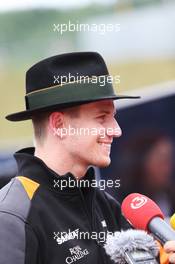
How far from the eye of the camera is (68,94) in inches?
121

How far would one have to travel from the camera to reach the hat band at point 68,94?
10.1 feet

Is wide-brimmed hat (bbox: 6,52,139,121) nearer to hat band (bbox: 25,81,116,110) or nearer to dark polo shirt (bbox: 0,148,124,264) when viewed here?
hat band (bbox: 25,81,116,110)

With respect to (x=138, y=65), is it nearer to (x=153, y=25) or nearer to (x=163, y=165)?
(x=153, y=25)

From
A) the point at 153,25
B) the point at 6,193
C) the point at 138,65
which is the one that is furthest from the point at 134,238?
the point at 138,65

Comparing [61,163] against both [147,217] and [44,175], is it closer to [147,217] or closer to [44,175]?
[44,175]

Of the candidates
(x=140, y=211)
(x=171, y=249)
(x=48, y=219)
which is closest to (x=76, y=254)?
(x=48, y=219)

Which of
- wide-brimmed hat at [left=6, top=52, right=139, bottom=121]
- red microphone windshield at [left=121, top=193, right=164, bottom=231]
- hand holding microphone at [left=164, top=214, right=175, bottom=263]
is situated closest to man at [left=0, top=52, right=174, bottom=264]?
wide-brimmed hat at [left=6, top=52, right=139, bottom=121]

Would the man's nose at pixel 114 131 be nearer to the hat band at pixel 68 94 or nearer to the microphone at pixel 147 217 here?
the hat band at pixel 68 94

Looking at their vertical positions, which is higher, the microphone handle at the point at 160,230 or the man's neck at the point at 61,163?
the man's neck at the point at 61,163

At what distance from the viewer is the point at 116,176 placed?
Answer: 575cm

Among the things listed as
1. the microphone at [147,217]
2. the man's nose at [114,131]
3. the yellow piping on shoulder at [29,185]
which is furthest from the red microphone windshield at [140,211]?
the yellow piping on shoulder at [29,185]

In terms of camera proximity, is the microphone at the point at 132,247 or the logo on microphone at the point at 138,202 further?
the logo on microphone at the point at 138,202

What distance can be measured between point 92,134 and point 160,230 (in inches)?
18.2

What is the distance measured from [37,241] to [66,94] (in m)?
0.58
